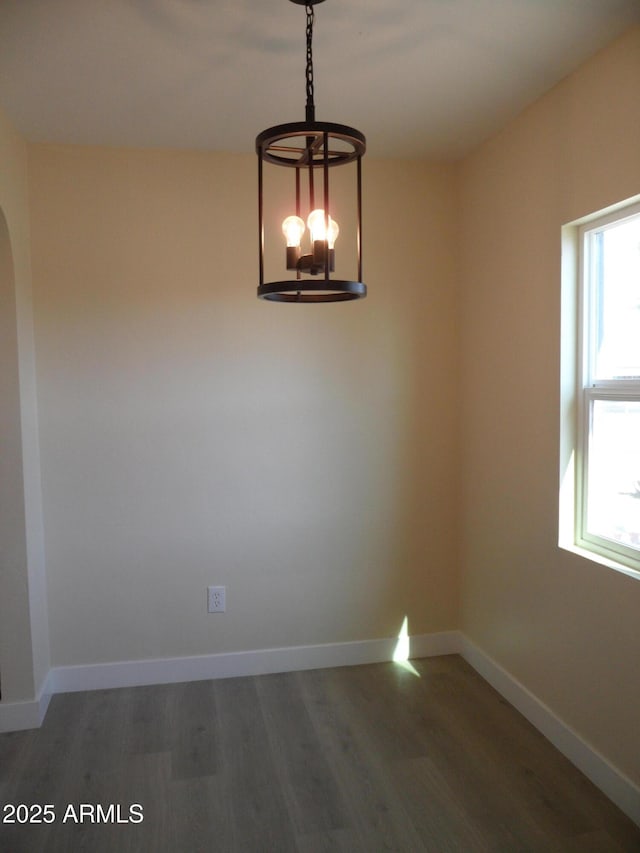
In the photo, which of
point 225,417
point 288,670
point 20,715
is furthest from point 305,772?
point 225,417

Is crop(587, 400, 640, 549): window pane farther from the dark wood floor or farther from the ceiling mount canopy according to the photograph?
the ceiling mount canopy

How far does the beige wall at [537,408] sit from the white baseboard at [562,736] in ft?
0.14

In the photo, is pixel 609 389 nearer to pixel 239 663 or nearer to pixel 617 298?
pixel 617 298

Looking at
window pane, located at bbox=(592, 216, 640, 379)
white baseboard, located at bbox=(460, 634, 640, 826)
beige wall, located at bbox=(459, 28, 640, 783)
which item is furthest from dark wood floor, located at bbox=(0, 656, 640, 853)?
window pane, located at bbox=(592, 216, 640, 379)

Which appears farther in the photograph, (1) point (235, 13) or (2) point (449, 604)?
(2) point (449, 604)

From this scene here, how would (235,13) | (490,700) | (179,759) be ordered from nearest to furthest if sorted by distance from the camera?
(235,13) < (179,759) < (490,700)

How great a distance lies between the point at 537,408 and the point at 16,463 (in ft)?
7.14

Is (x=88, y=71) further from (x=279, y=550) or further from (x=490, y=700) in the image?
(x=490, y=700)

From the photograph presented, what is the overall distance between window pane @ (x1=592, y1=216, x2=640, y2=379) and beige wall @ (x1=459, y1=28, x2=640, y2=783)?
0.46 feet

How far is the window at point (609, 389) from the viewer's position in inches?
90.7

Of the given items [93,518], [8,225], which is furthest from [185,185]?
[93,518]

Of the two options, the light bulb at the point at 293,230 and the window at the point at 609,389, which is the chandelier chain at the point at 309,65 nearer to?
the light bulb at the point at 293,230

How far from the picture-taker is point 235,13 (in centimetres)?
197

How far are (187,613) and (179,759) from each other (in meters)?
0.78
